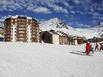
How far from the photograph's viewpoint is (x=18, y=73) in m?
13.4

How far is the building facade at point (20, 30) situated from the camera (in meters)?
102

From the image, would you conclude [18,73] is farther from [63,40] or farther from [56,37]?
[63,40]

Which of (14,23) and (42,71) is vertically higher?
(14,23)

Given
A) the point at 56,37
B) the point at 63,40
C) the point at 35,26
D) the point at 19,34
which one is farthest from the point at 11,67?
the point at 63,40

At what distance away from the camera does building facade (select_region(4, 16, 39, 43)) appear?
10197 centimetres

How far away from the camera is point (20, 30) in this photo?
4087 inches

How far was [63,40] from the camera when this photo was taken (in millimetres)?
129125

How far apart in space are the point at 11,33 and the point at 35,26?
13.0 m

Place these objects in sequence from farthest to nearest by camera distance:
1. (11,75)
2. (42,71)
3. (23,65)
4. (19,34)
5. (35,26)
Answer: (35,26) < (19,34) < (23,65) < (42,71) < (11,75)

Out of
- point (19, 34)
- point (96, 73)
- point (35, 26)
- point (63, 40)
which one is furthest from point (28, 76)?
point (63, 40)

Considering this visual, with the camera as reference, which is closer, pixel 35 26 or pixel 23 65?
pixel 23 65

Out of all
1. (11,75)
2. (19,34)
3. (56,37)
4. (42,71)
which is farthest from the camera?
(56,37)

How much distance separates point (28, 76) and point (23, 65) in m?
2.87

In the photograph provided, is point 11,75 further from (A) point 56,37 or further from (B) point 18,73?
(A) point 56,37
